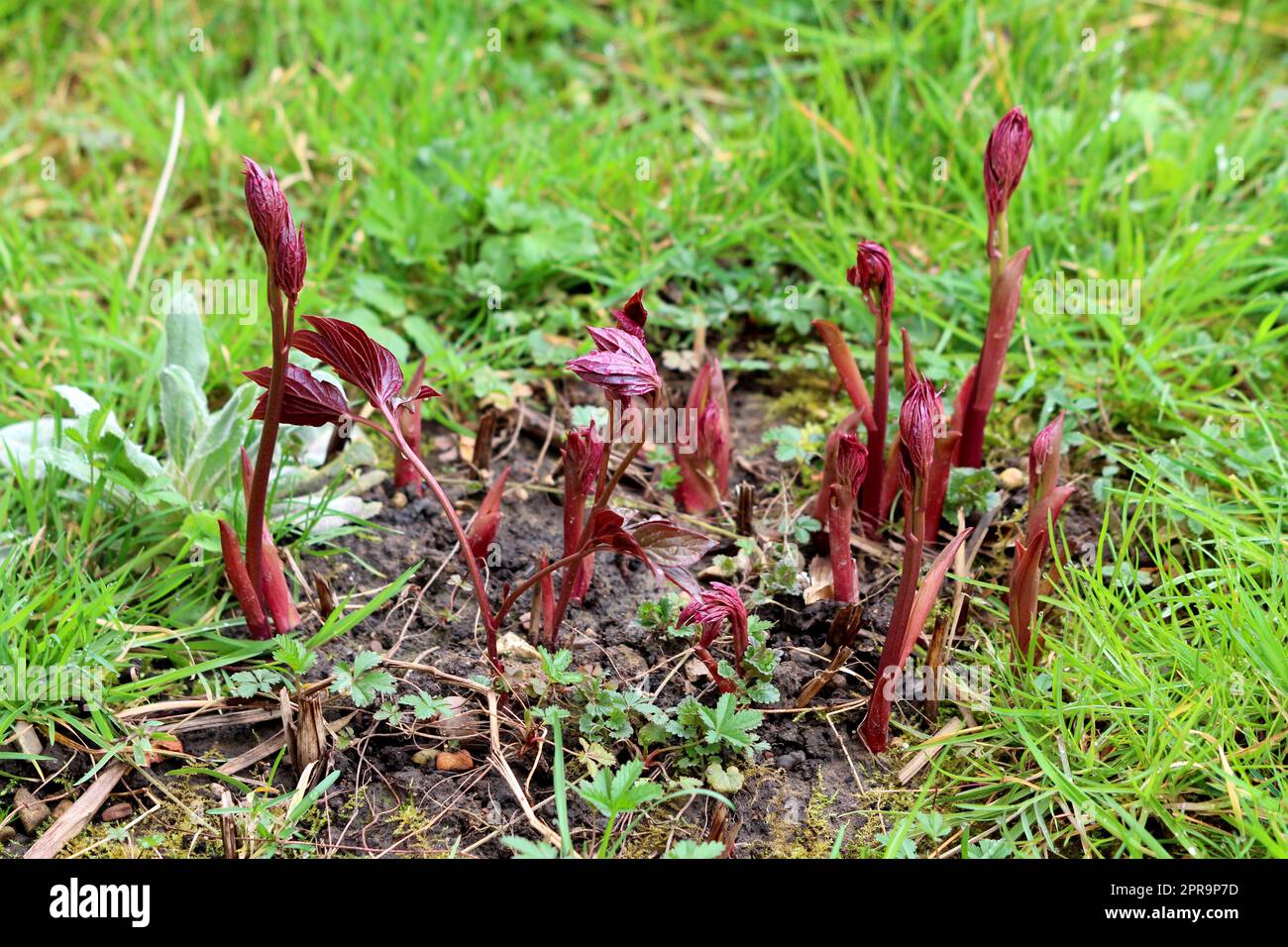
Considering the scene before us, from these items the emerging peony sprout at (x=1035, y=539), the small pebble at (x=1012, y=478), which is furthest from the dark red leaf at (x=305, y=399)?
the small pebble at (x=1012, y=478)

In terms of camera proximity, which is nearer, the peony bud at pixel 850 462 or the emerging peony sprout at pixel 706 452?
the peony bud at pixel 850 462

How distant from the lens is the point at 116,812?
79.9 inches

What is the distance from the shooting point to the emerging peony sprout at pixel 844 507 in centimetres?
219

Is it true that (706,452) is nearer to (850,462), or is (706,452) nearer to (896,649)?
(850,462)

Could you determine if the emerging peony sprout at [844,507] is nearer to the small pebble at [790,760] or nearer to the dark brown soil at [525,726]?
the dark brown soil at [525,726]

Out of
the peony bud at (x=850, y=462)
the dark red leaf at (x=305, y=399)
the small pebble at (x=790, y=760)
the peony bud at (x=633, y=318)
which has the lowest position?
the small pebble at (x=790, y=760)

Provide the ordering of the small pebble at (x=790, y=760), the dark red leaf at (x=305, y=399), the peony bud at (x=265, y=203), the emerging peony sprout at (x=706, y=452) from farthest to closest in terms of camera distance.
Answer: the emerging peony sprout at (x=706, y=452) → the small pebble at (x=790, y=760) → the dark red leaf at (x=305, y=399) → the peony bud at (x=265, y=203)

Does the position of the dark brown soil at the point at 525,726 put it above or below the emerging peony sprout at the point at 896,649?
below

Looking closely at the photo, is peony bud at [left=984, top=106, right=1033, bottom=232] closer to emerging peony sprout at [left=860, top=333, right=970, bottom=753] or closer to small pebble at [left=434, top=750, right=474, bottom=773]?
emerging peony sprout at [left=860, top=333, right=970, bottom=753]

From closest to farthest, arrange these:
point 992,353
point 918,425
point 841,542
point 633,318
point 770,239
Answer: point 918,425
point 633,318
point 841,542
point 992,353
point 770,239

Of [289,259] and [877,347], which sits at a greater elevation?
[289,259]

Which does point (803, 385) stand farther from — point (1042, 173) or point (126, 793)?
point (126, 793)

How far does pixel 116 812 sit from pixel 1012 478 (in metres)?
1.96

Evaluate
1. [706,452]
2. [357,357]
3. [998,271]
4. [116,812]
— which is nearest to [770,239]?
[706,452]
